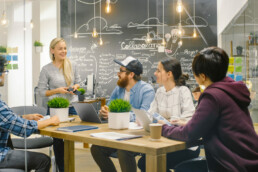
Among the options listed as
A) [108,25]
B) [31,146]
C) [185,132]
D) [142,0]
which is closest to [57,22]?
[108,25]

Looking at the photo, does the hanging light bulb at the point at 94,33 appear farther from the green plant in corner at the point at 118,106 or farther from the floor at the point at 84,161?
the green plant in corner at the point at 118,106

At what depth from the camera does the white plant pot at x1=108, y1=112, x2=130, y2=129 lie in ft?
7.95

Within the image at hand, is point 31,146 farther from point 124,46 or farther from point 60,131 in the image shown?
point 124,46

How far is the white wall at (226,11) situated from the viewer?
5.07m

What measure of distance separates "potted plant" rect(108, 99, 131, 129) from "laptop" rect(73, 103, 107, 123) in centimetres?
28

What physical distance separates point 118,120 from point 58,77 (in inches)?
55.0

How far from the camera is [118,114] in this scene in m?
2.42

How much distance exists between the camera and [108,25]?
23.4 ft

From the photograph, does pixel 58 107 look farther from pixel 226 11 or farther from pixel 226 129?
pixel 226 11

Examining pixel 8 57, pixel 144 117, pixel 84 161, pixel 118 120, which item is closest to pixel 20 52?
pixel 8 57

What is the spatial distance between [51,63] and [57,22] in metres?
3.09

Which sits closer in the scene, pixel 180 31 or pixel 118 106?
pixel 118 106

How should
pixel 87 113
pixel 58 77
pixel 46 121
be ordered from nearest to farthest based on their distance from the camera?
pixel 46 121
pixel 87 113
pixel 58 77

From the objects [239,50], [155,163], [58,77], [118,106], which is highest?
[239,50]
